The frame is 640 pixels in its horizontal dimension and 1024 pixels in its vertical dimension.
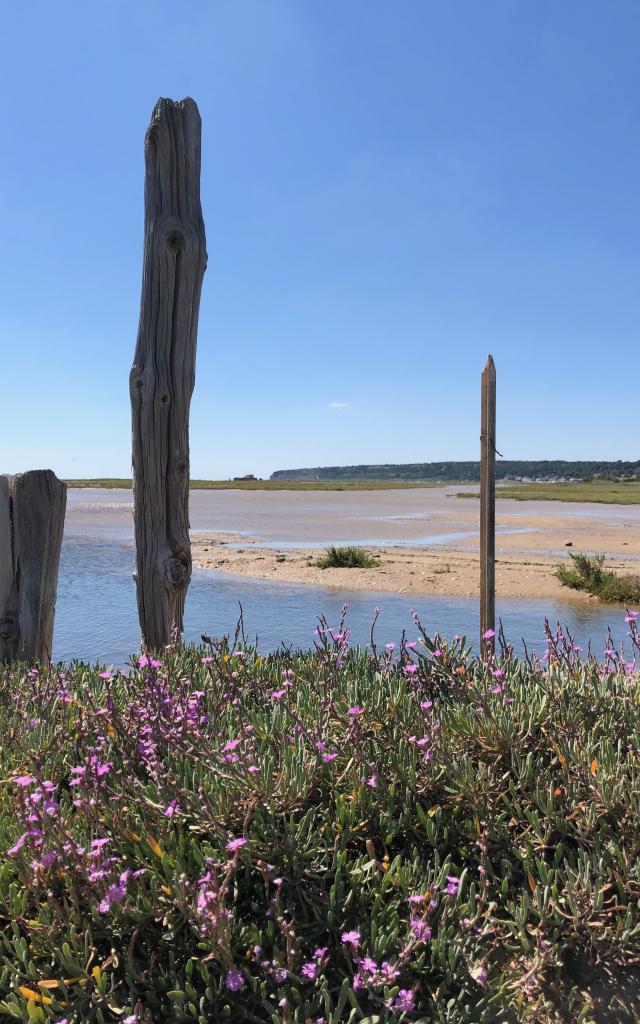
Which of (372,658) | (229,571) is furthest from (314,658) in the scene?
(229,571)

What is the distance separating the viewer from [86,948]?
208 cm

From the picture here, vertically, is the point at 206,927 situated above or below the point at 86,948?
above

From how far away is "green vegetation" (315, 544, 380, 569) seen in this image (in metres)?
17.0

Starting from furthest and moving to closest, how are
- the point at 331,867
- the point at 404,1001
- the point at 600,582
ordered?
the point at 600,582
the point at 331,867
the point at 404,1001

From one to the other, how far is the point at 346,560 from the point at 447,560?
110 inches

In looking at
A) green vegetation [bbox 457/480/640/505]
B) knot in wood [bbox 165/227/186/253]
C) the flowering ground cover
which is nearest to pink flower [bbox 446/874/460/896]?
the flowering ground cover

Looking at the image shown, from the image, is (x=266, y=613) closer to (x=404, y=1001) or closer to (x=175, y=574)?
(x=175, y=574)

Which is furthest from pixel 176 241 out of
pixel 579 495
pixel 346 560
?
pixel 579 495

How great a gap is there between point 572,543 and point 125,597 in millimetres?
15008

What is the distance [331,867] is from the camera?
234 cm

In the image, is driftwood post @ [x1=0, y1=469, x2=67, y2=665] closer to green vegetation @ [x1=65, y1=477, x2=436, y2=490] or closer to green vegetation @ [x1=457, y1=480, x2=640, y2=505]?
green vegetation @ [x1=457, y1=480, x2=640, y2=505]

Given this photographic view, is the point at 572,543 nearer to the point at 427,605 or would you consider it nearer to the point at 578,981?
the point at 427,605

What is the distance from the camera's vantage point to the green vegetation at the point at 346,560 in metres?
17.0

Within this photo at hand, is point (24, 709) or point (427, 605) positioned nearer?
point (24, 709)
